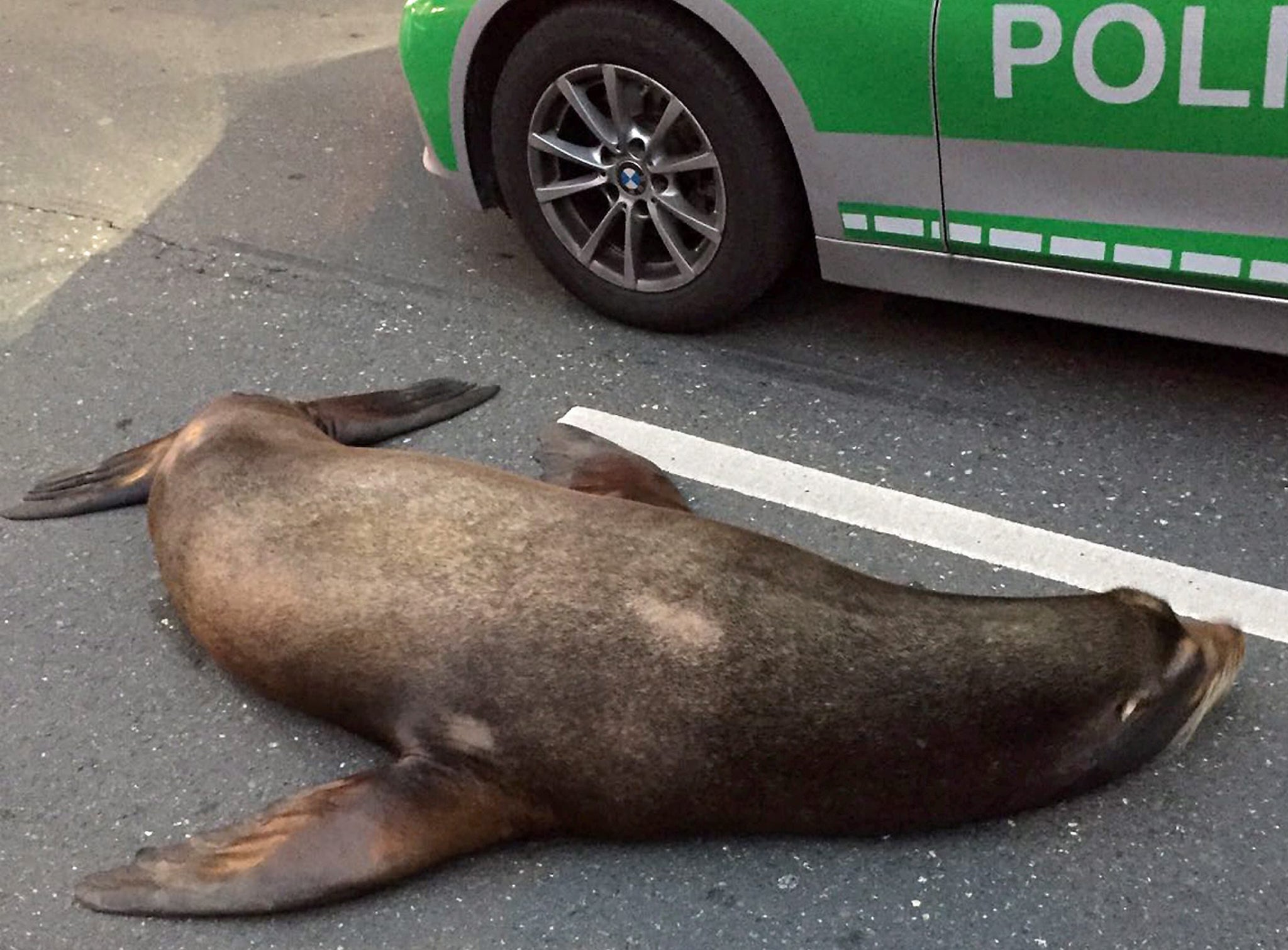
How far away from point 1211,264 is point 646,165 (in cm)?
181

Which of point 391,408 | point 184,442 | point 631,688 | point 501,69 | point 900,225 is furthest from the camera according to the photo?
point 501,69

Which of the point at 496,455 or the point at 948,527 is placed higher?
the point at 496,455

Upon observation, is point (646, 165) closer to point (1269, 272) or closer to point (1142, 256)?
point (1142, 256)

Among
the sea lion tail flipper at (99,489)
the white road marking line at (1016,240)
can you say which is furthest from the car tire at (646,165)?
the sea lion tail flipper at (99,489)

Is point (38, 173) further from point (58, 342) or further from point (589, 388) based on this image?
point (589, 388)

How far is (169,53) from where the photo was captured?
25.2 feet

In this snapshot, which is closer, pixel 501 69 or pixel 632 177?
pixel 632 177

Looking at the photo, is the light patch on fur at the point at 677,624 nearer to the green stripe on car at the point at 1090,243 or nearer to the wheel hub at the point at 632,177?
the green stripe on car at the point at 1090,243

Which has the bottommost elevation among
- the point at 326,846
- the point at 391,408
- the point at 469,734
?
the point at 326,846

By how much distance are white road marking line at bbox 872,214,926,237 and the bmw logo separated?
2.73 ft

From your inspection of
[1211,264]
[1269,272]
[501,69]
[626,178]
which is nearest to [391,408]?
[626,178]

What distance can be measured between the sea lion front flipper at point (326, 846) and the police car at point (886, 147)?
2167mm

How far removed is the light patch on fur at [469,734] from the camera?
9.67 ft

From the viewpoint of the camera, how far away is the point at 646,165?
4.49 metres
